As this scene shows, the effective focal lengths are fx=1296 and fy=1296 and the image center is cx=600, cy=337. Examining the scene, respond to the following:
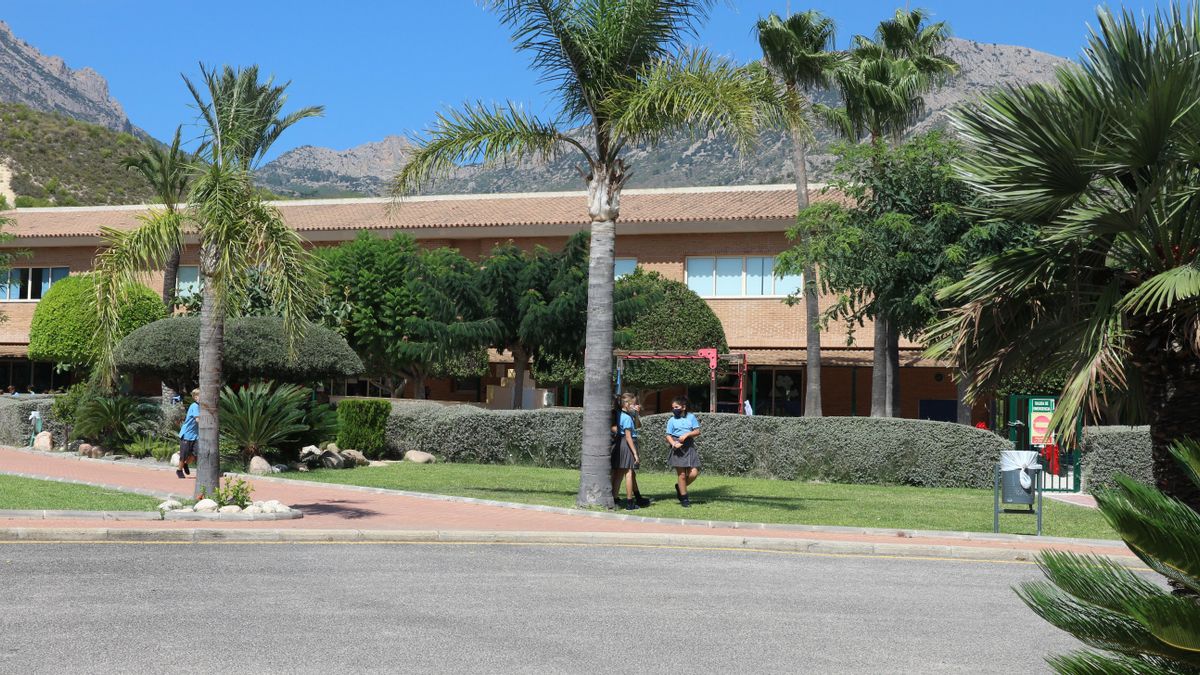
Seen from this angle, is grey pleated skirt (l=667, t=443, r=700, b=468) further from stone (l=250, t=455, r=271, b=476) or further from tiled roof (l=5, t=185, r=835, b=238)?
tiled roof (l=5, t=185, r=835, b=238)

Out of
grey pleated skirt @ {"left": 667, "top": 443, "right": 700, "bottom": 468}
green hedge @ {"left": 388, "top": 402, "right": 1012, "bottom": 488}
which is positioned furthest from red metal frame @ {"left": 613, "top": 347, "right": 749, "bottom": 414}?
grey pleated skirt @ {"left": 667, "top": 443, "right": 700, "bottom": 468}

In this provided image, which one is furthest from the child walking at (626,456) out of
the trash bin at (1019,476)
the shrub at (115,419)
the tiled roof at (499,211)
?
the tiled roof at (499,211)

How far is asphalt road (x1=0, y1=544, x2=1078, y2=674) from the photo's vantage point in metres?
7.64

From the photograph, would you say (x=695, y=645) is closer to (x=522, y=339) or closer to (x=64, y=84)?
(x=522, y=339)

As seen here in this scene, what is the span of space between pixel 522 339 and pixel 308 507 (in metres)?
17.3

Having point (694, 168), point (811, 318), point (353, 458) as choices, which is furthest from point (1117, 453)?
point (694, 168)

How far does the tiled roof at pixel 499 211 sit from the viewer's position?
4100 centimetres

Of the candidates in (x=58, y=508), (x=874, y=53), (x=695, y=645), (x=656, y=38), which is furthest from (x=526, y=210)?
(x=695, y=645)

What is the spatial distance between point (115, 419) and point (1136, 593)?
2595 cm

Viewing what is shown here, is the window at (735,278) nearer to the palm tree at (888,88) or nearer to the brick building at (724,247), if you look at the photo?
the brick building at (724,247)

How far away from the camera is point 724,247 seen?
41.5 meters

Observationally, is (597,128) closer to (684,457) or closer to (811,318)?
(684,457)

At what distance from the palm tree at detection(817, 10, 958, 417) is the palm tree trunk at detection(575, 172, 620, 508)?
1470cm

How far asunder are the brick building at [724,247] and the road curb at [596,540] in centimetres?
2434
